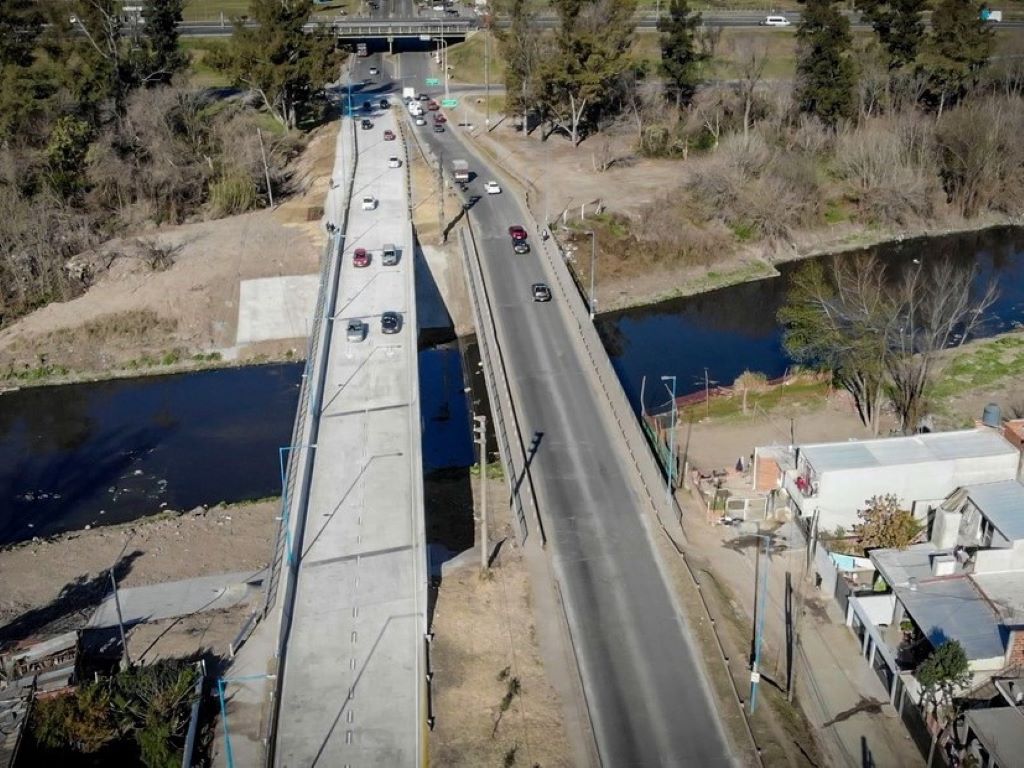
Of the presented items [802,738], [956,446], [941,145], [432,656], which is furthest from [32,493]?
[941,145]

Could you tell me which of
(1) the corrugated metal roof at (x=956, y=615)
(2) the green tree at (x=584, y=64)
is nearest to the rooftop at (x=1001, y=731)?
(1) the corrugated metal roof at (x=956, y=615)

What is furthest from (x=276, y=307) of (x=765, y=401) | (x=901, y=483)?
(x=901, y=483)

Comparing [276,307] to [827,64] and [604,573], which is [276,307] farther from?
[827,64]

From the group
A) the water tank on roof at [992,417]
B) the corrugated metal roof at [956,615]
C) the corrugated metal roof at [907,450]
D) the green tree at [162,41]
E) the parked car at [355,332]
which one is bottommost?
the corrugated metal roof at [956,615]

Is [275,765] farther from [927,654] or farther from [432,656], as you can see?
[927,654]

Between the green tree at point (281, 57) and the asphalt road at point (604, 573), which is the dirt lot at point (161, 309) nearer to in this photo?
the green tree at point (281, 57)
